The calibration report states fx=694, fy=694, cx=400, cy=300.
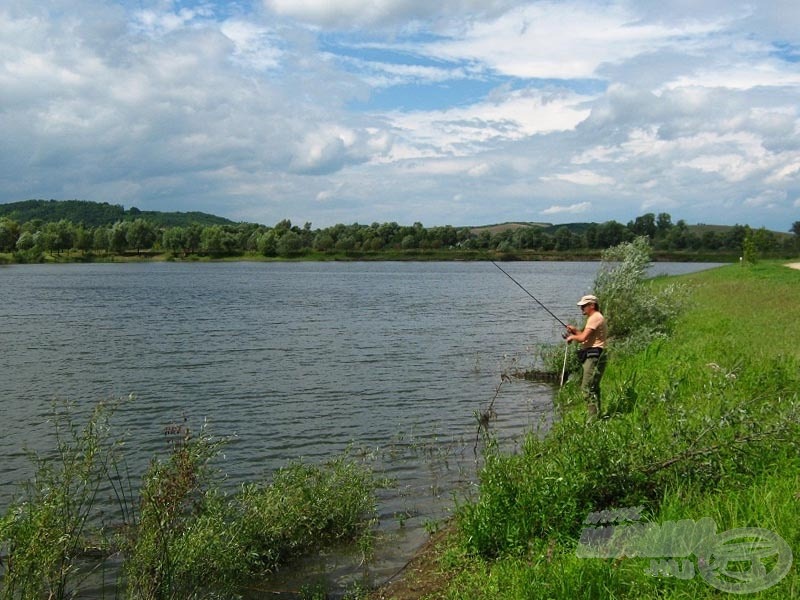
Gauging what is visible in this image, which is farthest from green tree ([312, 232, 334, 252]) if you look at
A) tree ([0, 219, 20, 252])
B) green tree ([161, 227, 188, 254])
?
tree ([0, 219, 20, 252])

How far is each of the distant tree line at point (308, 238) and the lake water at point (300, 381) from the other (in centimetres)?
8801

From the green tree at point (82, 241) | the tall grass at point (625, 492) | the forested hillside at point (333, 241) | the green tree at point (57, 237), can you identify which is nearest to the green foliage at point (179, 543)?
the tall grass at point (625, 492)

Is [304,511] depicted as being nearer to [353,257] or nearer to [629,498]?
[629,498]

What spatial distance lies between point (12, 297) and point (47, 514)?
50510mm

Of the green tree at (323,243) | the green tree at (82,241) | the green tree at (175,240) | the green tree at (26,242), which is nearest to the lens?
the green tree at (26,242)

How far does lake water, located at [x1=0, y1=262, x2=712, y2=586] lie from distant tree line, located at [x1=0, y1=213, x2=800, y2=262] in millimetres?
88010

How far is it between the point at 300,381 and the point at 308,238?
13462cm

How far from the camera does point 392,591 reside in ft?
26.0

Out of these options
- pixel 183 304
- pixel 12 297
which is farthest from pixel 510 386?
pixel 12 297

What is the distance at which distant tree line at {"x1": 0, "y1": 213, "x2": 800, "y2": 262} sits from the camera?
13275cm

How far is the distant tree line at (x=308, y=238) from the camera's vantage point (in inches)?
5226

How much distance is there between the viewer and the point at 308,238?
154 metres

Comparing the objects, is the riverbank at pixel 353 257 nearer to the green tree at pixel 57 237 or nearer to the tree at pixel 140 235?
the tree at pixel 140 235

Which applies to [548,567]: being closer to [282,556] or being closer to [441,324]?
[282,556]
